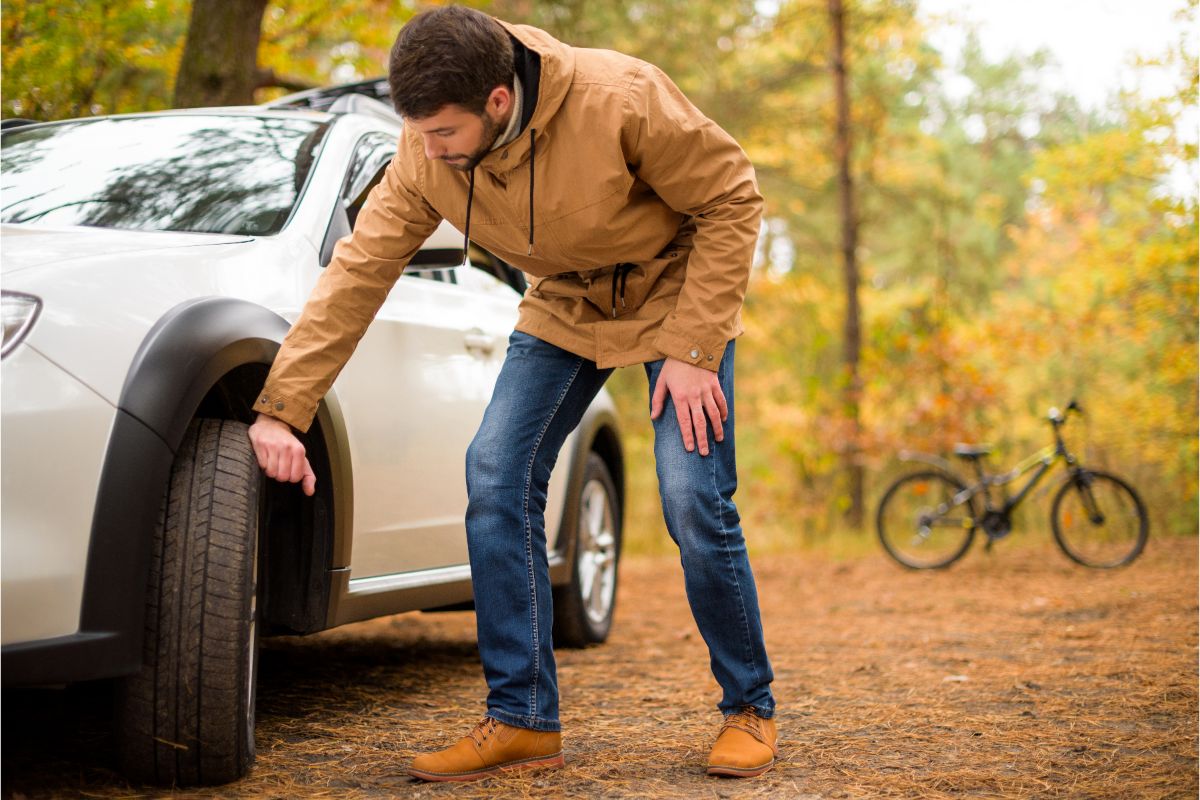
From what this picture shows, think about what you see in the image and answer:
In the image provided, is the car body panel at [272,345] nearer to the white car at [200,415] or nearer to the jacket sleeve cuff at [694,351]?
the white car at [200,415]

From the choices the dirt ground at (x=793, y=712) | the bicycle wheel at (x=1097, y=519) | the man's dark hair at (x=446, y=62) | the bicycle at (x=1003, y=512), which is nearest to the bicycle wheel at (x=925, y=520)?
the bicycle at (x=1003, y=512)

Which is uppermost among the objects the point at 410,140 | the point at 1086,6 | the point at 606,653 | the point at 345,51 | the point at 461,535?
the point at 1086,6

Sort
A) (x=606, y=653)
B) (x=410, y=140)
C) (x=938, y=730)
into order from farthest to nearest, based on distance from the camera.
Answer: (x=606, y=653) → (x=938, y=730) → (x=410, y=140)

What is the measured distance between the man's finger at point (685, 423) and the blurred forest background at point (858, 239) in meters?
4.30

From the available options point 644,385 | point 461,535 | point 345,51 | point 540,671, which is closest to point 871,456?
point 644,385

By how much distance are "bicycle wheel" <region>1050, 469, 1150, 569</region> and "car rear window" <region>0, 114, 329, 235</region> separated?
708cm

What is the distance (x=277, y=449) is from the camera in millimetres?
2953

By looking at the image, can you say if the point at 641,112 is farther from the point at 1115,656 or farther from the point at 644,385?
the point at 644,385

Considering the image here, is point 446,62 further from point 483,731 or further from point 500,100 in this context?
point 483,731

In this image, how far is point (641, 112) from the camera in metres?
2.89

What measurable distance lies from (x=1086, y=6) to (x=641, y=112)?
957 cm

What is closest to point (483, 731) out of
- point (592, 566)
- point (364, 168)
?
point (364, 168)

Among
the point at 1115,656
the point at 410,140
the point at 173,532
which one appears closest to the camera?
the point at 173,532

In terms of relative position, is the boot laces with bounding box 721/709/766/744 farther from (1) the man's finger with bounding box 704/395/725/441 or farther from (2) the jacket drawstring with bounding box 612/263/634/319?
(2) the jacket drawstring with bounding box 612/263/634/319
